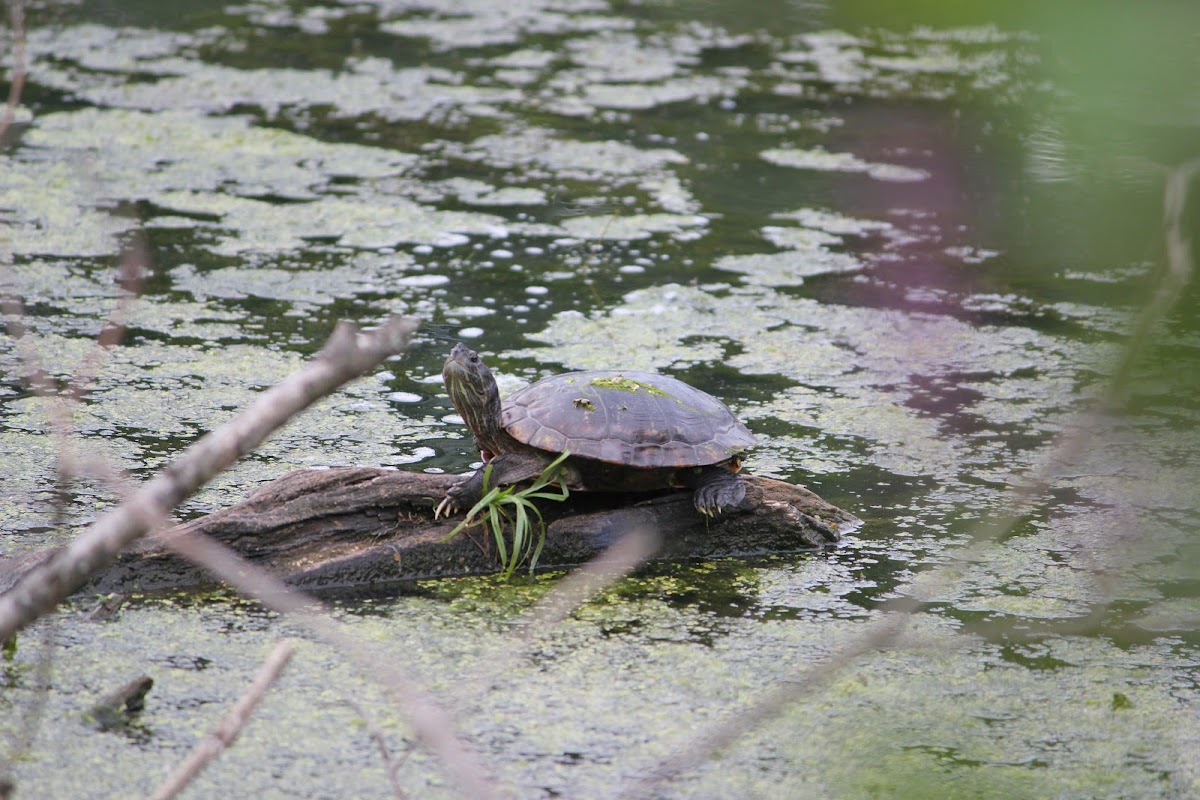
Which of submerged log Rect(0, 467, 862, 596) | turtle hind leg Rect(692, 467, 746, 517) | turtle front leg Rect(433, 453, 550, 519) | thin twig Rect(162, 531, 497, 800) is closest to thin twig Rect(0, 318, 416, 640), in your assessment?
thin twig Rect(162, 531, 497, 800)

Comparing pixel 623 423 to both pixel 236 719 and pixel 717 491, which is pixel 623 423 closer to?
pixel 717 491

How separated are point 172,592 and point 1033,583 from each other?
2059mm

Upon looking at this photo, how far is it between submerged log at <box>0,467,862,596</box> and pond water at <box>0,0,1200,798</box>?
107 millimetres

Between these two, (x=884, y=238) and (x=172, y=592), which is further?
(x=884, y=238)

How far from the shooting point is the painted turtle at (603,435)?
10.5 ft

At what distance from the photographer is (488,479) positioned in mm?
3195

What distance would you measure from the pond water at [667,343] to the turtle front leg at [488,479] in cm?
20

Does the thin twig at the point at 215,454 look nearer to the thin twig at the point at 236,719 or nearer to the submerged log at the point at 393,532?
the thin twig at the point at 236,719

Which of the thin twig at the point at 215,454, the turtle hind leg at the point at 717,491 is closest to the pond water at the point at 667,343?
the turtle hind leg at the point at 717,491

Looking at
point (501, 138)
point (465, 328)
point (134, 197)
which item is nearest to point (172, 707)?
point (465, 328)

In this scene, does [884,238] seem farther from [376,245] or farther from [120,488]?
[120,488]

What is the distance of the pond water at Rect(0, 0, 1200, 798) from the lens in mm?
2357

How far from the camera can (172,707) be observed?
2.54m

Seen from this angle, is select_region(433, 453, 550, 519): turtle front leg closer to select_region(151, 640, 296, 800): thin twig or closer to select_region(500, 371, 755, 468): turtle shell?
select_region(500, 371, 755, 468): turtle shell
